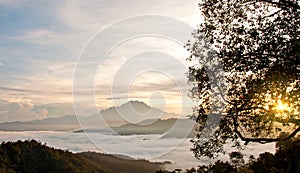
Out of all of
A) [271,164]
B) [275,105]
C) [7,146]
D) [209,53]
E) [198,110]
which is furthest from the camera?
[7,146]

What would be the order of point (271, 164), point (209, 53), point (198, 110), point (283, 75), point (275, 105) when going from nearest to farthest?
point (283, 75) < point (275, 105) < point (209, 53) < point (198, 110) < point (271, 164)

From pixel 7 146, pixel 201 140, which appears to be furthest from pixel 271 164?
pixel 7 146

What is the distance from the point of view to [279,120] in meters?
15.6

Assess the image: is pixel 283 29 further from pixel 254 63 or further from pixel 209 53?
pixel 209 53

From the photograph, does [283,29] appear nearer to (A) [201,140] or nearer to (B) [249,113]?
(B) [249,113]

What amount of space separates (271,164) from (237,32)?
91.8 ft

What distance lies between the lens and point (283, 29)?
14945 mm

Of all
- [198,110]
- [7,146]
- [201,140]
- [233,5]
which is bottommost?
[201,140]

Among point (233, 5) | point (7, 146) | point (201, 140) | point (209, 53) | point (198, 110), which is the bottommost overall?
point (201, 140)

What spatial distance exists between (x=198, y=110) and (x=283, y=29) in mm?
5290

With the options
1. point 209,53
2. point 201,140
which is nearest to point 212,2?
point 209,53

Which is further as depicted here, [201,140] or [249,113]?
[201,140]

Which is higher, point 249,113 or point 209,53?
point 209,53

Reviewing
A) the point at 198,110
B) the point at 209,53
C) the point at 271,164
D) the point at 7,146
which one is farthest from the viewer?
the point at 7,146
